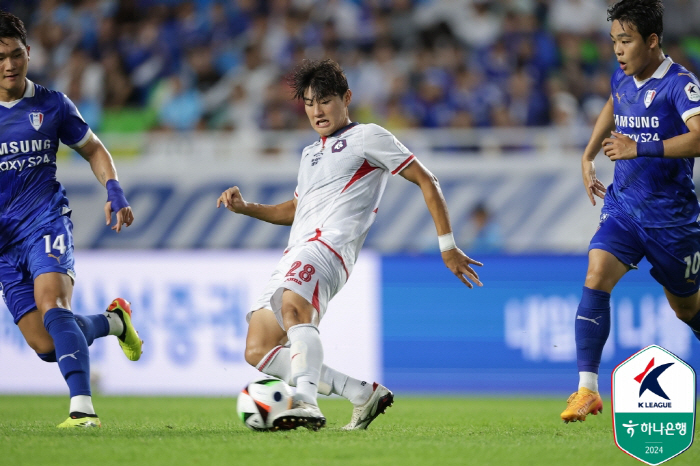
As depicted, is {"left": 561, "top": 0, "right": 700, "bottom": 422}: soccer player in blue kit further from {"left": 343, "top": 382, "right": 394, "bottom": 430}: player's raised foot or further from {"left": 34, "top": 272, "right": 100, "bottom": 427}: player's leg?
{"left": 34, "top": 272, "right": 100, "bottom": 427}: player's leg

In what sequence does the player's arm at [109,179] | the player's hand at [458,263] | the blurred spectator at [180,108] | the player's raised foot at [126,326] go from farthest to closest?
Result: the blurred spectator at [180,108] < the player's raised foot at [126,326] < the player's arm at [109,179] < the player's hand at [458,263]

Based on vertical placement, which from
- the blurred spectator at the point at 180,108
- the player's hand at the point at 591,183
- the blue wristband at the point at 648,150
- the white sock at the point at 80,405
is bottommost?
the white sock at the point at 80,405

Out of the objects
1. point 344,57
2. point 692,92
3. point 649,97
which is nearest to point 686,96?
point 692,92

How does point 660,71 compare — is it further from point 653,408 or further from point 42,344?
point 42,344

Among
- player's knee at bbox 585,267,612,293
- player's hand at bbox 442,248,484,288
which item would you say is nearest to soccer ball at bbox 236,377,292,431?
player's hand at bbox 442,248,484,288

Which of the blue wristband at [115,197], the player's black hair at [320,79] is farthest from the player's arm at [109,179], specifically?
the player's black hair at [320,79]

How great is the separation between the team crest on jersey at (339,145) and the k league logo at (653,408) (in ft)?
6.66

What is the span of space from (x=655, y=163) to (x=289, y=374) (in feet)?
7.94

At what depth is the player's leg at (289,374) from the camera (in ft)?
16.7

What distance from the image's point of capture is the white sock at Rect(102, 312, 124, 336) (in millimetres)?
6141

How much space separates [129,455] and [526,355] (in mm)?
6185

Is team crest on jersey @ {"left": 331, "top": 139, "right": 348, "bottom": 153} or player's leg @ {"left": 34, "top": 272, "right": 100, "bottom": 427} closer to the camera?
player's leg @ {"left": 34, "top": 272, "right": 100, "bottom": 427}

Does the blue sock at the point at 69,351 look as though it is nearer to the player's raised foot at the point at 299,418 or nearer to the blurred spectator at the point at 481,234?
the player's raised foot at the point at 299,418

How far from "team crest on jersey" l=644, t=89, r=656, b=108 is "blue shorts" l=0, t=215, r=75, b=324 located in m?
3.41
